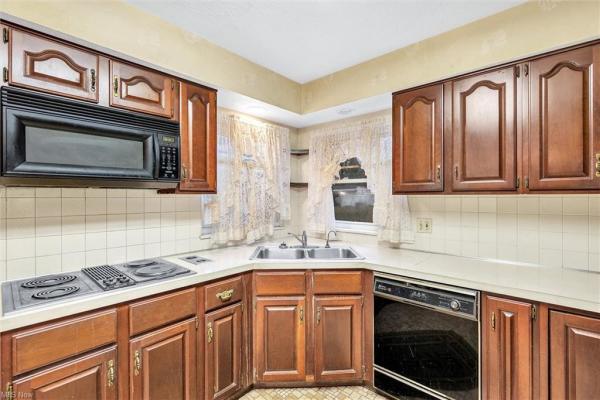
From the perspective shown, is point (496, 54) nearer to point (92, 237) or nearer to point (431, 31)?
point (431, 31)

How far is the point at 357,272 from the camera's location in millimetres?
1913

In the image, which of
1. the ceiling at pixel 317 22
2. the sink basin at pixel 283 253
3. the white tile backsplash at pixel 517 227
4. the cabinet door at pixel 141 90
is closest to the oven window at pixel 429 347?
the white tile backsplash at pixel 517 227

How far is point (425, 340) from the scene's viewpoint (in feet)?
5.49

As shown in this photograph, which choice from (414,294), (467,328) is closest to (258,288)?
(414,294)

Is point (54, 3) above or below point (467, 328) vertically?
above

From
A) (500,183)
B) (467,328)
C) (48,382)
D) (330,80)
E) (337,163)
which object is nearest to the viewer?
(48,382)

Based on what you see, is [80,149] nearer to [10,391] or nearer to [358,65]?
[10,391]

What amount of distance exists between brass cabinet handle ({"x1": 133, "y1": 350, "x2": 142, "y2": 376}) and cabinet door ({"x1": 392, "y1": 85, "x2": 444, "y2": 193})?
1.85m

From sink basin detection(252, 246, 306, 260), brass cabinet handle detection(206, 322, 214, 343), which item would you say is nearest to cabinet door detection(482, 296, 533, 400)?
sink basin detection(252, 246, 306, 260)

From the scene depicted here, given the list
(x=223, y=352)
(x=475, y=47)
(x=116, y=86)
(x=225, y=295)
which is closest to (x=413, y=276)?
(x=225, y=295)

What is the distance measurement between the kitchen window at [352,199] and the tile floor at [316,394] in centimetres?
123

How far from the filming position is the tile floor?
1869 millimetres

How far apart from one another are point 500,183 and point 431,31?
3.44 feet

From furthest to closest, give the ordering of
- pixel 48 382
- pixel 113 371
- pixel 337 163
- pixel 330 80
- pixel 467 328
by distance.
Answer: pixel 337 163, pixel 330 80, pixel 467 328, pixel 113 371, pixel 48 382
